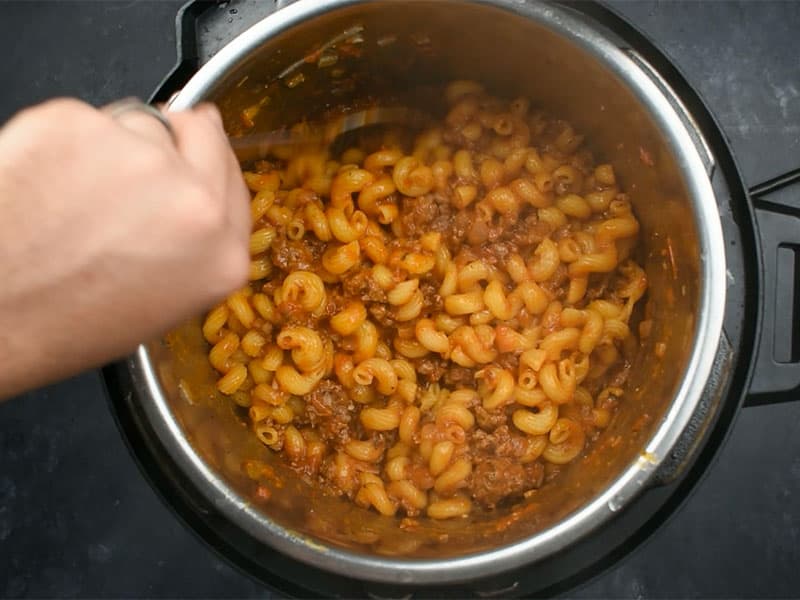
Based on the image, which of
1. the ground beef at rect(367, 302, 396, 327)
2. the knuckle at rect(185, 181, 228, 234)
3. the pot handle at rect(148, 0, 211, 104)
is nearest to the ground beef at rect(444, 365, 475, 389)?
the ground beef at rect(367, 302, 396, 327)

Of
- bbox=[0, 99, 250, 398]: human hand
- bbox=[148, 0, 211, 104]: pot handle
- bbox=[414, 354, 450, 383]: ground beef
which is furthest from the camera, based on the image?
bbox=[414, 354, 450, 383]: ground beef

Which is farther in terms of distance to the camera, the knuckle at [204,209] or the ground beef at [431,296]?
the ground beef at [431,296]

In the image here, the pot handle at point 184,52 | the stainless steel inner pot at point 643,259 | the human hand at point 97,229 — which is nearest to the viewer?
the human hand at point 97,229

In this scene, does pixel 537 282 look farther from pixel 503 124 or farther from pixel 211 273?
pixel 211 273

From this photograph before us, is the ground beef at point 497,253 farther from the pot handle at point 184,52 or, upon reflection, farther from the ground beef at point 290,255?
the pot handle at point 184,52

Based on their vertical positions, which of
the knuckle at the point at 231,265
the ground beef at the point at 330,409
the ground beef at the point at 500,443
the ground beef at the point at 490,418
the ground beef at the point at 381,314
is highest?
the knuckle at the point at 231,265

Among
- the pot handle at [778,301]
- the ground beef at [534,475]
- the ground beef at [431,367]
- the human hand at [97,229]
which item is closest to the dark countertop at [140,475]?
the pot handle at [778,301]

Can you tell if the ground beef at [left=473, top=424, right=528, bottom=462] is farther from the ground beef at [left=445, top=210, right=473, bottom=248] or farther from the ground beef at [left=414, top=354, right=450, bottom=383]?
the ground beef at [left=445, top=210, right=473, bottom=248]

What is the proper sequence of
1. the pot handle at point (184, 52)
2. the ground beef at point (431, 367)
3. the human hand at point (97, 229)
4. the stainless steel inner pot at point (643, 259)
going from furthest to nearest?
the ground beef at point (431, 367), the pot handle at point (184, 52), the stainless steel inner pot at point (643, 259), the human hand at point (97, 229)
